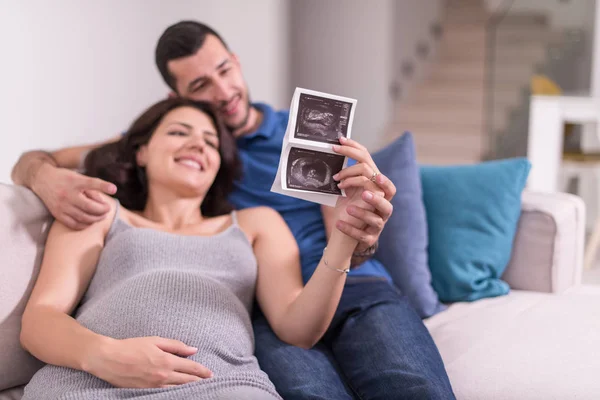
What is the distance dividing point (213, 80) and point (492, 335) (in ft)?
3.57

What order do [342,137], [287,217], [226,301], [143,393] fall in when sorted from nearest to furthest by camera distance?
[143,393] → [342,137] → [226,301] → [287,217]

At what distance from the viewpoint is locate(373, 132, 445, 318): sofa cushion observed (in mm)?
1806

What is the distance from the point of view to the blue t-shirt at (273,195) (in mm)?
1723

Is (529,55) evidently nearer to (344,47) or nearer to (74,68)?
(344,47)

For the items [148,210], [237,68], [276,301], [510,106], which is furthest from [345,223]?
[510,106]

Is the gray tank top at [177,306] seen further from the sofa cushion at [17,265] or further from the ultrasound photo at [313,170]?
the ultrasound photo at [313,170]

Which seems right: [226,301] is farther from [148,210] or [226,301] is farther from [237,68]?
[237,68]

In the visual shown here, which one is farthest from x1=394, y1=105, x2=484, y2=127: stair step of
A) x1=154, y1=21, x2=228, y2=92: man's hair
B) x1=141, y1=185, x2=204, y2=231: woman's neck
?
x1=141, y1=185, x2=204, y2=231: woman's neck

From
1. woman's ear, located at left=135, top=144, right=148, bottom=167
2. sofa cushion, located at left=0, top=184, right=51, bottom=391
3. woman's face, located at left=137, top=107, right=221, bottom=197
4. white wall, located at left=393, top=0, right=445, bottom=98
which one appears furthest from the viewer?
white wall, located at left=393, top=0, right=445, bottom=98

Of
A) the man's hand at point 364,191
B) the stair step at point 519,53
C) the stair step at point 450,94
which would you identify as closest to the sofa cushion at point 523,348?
the man's hand at point 364,191

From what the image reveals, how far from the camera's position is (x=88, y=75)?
2232 millimetres

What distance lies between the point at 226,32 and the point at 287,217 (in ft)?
6.69

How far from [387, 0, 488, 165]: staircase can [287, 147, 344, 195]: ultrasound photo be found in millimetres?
4465

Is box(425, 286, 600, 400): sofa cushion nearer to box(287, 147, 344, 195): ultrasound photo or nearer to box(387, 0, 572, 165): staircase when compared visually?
box(287, 147, 344, 195): ultrasound photo
